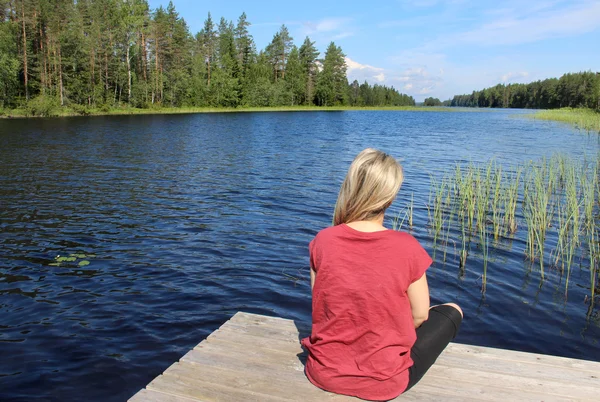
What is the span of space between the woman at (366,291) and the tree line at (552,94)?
3235 inches

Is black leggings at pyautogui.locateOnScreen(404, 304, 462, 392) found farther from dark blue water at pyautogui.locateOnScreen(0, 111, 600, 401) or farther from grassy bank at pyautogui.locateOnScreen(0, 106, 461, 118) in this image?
grassy bank at pyautogui.locateOnScreen(0, 106, 461, 118)

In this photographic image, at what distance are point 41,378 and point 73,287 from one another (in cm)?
253

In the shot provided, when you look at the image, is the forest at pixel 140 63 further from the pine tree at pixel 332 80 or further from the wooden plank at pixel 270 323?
the wooden plank at pixel 270 323

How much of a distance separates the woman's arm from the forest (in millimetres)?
50821

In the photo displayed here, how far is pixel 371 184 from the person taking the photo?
2.70m

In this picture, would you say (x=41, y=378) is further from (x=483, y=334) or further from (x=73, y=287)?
(x=483, y=334)

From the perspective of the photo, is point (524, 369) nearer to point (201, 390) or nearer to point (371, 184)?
point (371, 184)

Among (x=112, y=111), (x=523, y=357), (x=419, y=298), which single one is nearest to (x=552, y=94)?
(x=112, y=111)

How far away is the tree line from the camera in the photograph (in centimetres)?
10346

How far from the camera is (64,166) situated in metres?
18.7

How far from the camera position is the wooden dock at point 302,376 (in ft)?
10.00

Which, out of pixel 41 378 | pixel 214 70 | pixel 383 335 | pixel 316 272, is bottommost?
pixel 41 378

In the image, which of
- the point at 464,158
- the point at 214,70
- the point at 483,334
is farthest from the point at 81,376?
the point at 214,70

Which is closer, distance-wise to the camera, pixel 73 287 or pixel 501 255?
→ pixel 73 287
